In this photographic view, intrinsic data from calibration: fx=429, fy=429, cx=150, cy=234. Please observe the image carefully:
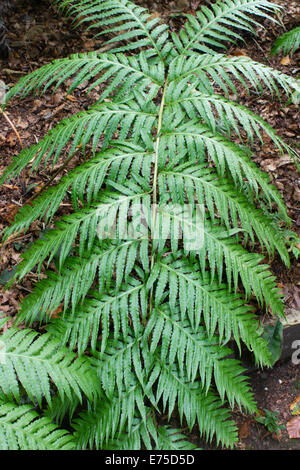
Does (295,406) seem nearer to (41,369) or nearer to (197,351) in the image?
(197,351)

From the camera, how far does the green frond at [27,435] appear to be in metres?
1.77

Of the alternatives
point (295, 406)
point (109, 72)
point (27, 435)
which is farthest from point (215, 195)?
point (295, 406)

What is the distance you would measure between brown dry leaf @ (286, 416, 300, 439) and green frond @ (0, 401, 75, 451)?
1.38m

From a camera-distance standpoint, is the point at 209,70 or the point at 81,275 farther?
the point at 209,70

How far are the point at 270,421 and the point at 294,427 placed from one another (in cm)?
15

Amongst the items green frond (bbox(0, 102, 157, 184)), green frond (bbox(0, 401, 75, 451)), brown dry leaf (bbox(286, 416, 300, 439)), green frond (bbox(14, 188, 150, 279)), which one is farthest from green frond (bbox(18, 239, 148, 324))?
brown dry leaf (bbox(286, 416, 300, 439))

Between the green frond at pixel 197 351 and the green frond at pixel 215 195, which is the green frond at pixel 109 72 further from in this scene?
the green frond at pixel 197 351

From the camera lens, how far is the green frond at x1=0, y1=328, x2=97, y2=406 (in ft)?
6.08

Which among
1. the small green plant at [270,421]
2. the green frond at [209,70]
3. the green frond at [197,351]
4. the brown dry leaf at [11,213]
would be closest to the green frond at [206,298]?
the green frond at [197,351]

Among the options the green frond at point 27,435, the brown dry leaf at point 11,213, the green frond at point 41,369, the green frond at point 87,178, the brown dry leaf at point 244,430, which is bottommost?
the brown dry leaf at point 244,430

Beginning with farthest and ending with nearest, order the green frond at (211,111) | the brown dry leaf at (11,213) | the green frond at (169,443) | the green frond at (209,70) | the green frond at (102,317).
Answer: the brown dry leaf at (11,213), the green frond at (209,70), the green frond at (211,111), the green frond at (169,443), the green frond at (102,317)

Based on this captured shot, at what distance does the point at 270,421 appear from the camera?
2520 mm

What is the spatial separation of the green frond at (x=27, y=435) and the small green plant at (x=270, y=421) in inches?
49.1

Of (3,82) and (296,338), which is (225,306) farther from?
(3,82)
